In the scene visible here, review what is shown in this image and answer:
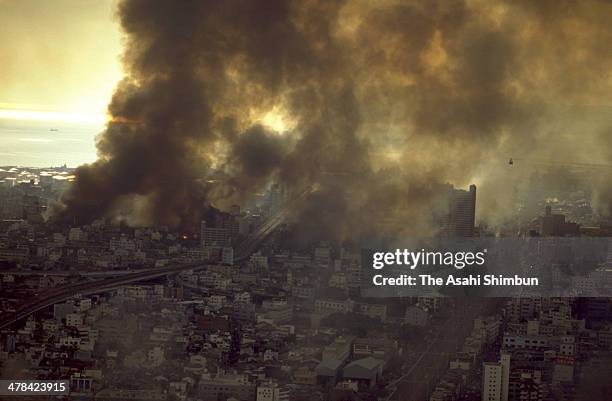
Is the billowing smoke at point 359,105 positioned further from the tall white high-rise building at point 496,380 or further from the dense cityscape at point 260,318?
the tall white high-rise building at point 496,380

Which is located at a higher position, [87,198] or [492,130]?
[492,130]

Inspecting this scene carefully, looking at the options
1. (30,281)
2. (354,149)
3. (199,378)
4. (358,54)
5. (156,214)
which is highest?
(358,54)

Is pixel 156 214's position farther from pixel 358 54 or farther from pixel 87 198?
pixel 358 54

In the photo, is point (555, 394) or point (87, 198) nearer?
point (555, 394)

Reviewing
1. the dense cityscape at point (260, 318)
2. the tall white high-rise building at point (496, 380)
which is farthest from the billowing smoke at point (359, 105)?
the tall white high-rise building at point (496, 380)

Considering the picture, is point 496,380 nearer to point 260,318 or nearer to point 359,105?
point 260,318

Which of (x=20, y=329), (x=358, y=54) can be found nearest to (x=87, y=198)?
(x=20, y=329)
